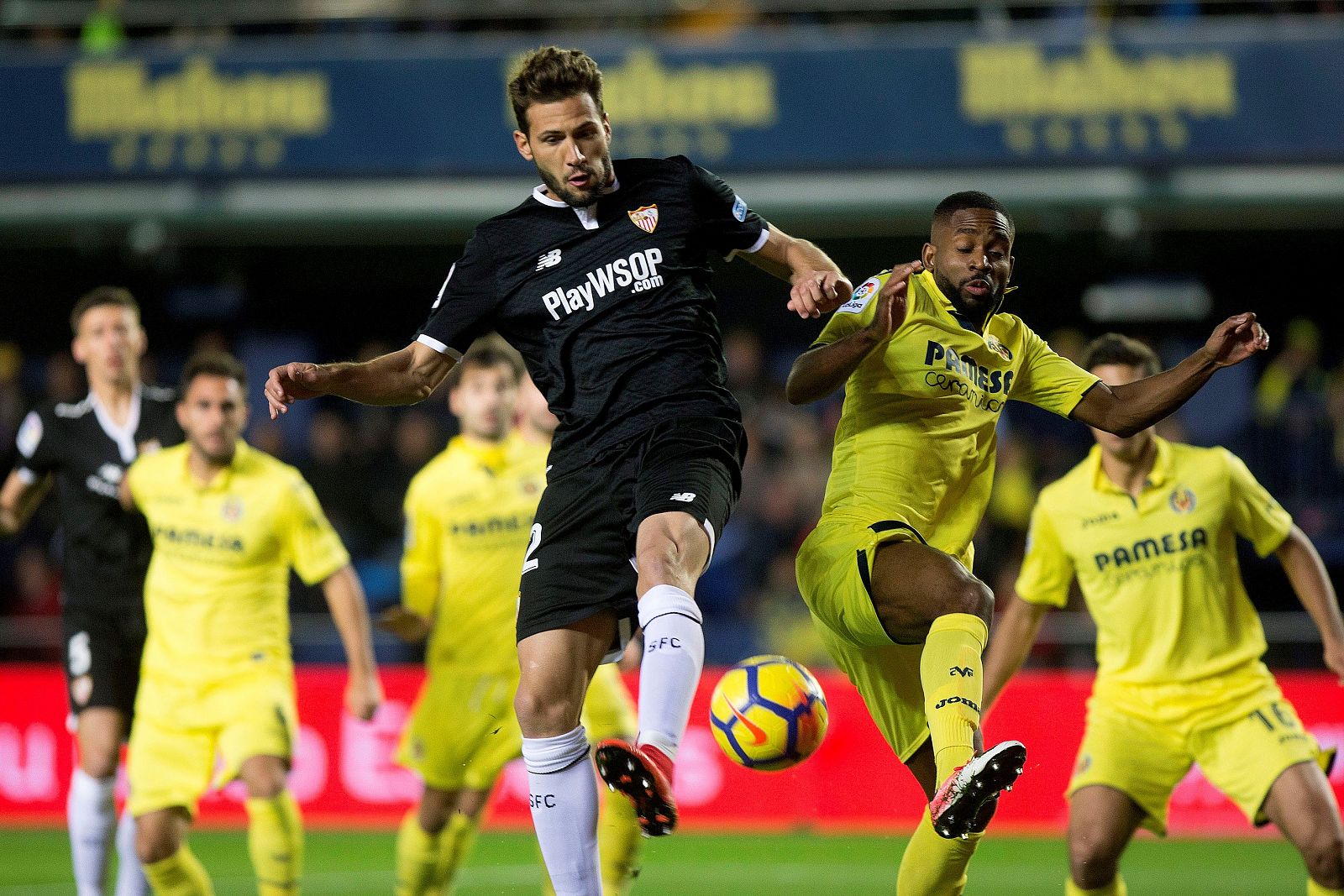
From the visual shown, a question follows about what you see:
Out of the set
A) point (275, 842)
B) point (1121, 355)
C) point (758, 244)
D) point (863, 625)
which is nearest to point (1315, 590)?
point (1121, 355)

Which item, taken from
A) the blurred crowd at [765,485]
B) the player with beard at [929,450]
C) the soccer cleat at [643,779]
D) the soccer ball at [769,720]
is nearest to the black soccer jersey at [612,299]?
the player with beard at [929,450]

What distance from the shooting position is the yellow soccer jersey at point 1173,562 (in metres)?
6.56

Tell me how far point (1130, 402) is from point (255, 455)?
417 cm

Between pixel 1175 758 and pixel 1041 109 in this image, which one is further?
pixel 1041 109

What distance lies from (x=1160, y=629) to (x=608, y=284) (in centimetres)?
284

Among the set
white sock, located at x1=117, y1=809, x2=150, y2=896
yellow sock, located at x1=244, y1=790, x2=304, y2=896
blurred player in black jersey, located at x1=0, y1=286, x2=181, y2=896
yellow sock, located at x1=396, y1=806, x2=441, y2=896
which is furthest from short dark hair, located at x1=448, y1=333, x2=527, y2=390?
white sock, located at x1=117, y1=809, x2=150, y2=896

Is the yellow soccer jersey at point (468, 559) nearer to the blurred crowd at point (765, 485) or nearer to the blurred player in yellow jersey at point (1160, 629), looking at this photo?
the blurred player in yellow jersey at point (1160, 629)

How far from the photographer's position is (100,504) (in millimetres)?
8086

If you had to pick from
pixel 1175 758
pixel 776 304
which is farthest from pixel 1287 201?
pixel 1175 758

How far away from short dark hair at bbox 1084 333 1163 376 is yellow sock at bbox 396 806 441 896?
12.4 ft

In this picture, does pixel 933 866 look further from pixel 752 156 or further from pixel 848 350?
pixel 752 156

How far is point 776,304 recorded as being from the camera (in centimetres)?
1794

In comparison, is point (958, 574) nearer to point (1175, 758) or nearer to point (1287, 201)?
point (1175, 758)

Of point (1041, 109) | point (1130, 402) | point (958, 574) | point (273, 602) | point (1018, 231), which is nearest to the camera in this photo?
point (958, 574)
